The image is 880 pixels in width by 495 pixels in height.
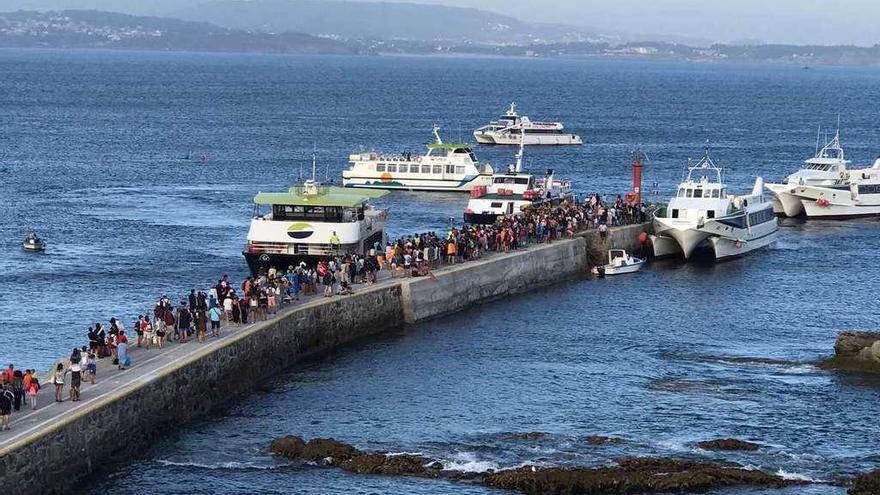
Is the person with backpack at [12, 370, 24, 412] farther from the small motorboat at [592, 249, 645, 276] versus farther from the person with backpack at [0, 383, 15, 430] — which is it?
the small motorboat at [592, 249, 645, 276]

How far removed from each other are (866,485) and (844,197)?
60.3 m

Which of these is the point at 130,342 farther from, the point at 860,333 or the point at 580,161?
the point at 580,161

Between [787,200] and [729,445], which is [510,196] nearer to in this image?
[787,200]

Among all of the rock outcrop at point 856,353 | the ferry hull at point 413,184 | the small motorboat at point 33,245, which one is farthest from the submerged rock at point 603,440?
the ferry hull at point 413,184

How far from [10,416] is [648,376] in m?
23.4

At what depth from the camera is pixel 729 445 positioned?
46375mm

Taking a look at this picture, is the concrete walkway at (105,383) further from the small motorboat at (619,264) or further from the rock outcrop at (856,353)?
the small motorboat at (619,264)

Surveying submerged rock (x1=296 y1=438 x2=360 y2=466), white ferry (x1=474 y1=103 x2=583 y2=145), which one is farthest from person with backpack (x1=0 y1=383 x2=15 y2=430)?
white ferry (x1=474 y1=103 x2=583 y2=145)

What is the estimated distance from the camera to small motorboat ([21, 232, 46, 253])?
255ft

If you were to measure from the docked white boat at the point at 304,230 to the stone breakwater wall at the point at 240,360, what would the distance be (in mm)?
5509

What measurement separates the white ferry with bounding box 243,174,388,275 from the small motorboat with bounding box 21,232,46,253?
518 inches

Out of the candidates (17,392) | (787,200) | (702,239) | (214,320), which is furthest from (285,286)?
(787,200)

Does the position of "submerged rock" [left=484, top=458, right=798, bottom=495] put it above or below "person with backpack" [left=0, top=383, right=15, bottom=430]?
below

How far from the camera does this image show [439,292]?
64.9 meters
